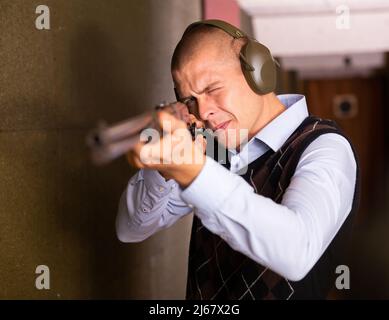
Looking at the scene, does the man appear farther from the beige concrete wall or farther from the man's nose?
the beige concrete wall

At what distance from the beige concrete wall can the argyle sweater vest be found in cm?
46

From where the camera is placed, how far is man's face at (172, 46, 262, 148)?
45.1 inches

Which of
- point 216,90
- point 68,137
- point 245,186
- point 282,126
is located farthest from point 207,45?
point 68,137

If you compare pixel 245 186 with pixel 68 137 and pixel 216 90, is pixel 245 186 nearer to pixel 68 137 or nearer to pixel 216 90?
pixel 216 90

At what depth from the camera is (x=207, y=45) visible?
1165 mm

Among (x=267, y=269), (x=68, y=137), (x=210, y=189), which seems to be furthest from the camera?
(x=68, y=137)

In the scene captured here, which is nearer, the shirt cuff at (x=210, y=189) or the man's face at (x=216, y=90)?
the shirt cuff at (x=210, y=189)

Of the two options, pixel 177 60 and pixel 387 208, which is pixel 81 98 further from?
pixel 387 208

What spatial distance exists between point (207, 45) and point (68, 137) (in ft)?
1.85

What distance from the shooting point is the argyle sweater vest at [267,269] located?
1.13 metres

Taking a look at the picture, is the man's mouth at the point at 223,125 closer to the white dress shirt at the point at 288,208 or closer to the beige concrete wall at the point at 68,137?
the white dress shirt at the point at 288,208

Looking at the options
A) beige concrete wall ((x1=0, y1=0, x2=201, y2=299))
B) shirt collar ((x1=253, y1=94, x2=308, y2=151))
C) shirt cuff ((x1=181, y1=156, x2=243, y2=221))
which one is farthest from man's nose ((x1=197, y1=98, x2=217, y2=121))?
beige concrete wall ((x1=0, y1=0, x2=201, y2=299))

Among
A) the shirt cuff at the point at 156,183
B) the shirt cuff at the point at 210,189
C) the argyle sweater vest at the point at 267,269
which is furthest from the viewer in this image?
the shirt cuff at the point at 156,183

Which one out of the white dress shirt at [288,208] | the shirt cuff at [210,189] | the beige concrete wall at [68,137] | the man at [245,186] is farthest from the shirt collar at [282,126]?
the beige concrete wall at [68,137]
